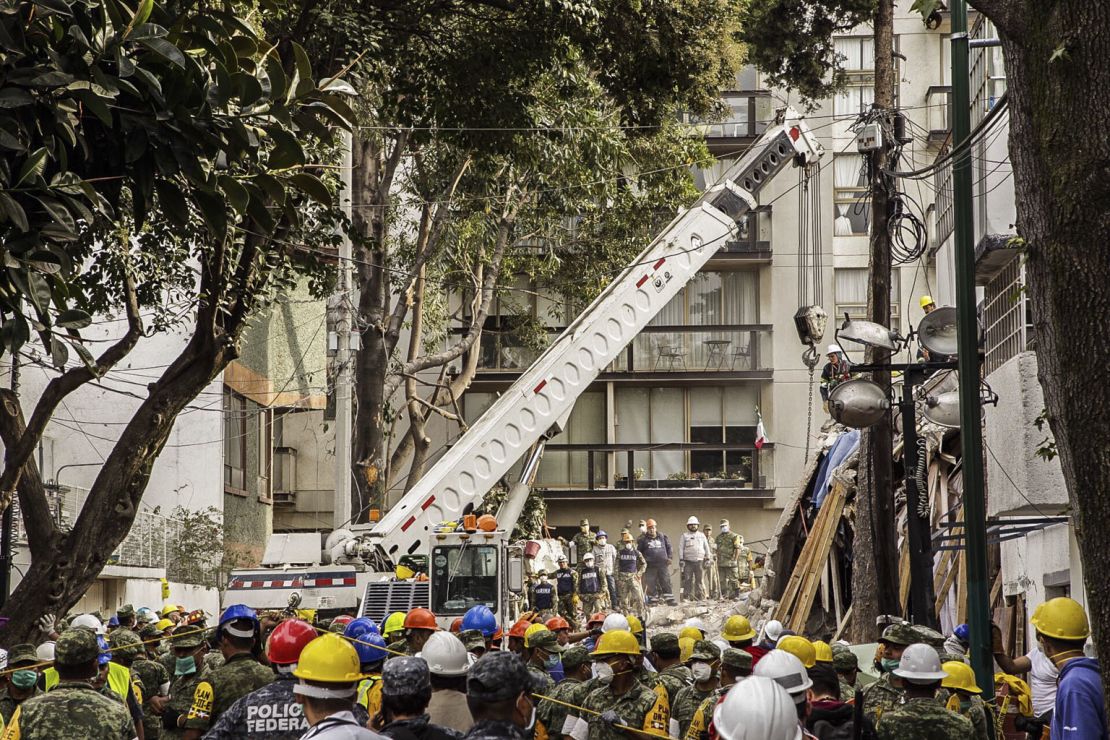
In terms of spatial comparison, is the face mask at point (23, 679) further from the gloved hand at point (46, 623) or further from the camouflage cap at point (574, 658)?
the gloved hand at point (46, 623)

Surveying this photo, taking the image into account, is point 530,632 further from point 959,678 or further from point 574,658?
point 959,678

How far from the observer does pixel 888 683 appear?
329 inches

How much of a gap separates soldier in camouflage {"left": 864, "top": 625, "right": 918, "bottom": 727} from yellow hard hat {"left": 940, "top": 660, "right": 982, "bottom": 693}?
1.01 ft

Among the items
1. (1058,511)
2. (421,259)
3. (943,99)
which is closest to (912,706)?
(1058,511)

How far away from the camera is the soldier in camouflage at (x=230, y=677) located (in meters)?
7.71

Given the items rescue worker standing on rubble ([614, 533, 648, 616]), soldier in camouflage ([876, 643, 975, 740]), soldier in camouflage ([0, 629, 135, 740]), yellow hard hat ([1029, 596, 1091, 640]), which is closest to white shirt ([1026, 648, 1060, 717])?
yellow hard hat ([1029, 596, 1091, 640])

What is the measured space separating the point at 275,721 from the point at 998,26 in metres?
4.20

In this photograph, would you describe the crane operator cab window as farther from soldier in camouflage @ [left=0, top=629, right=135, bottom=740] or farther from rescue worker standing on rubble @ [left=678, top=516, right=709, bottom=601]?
rescue worker standing on rubble @ [left=678, top=516, right=709, bottom=601]


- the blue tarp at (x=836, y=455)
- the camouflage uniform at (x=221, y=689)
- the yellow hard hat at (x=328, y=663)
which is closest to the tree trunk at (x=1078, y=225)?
the yellow hard hat at (x=328, y=663)

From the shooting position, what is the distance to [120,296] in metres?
15.5

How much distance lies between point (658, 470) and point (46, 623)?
27.5m

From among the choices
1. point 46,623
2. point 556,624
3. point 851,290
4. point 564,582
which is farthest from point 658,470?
point 46,623

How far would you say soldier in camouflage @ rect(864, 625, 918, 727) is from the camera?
8031 mm

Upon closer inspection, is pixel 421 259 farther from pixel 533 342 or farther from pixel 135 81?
pixel 135 81
